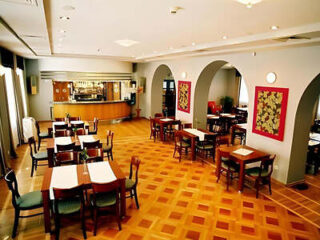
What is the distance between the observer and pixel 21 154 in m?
7.17

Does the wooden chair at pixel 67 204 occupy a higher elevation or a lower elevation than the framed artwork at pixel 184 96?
lower

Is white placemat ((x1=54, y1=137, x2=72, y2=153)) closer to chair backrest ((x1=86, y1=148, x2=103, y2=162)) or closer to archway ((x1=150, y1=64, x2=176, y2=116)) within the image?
chair backrest ((x1=86, y1=148, x2=103, y2=162))

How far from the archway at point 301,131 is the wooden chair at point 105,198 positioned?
4.15 meters

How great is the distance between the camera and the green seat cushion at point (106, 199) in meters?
3.56

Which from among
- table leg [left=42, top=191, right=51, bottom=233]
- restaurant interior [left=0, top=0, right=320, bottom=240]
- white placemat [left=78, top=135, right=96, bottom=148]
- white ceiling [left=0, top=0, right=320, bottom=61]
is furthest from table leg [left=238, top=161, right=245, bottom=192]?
table leg [left=42, top=191, right=51, bottom=233]

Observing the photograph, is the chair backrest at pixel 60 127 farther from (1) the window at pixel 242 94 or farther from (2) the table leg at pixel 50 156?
(1) the window at pixel 242 94

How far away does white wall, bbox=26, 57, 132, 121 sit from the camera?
11.4 metres

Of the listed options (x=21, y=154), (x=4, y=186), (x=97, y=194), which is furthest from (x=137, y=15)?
(x=21, y=154)

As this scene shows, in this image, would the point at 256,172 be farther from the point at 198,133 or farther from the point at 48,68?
the point at 48,68

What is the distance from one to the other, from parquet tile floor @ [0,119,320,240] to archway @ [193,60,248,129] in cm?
286

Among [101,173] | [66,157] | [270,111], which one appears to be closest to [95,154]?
Answer: [66,157]

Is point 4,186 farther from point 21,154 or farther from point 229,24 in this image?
point 229,24

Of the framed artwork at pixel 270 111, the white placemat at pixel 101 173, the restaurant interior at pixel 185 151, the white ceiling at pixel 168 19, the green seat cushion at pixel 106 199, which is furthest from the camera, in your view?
the framed artwork at pixel 270 111

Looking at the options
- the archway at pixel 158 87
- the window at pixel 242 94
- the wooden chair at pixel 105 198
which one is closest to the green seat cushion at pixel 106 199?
the wooden chair at pixel 105 198
